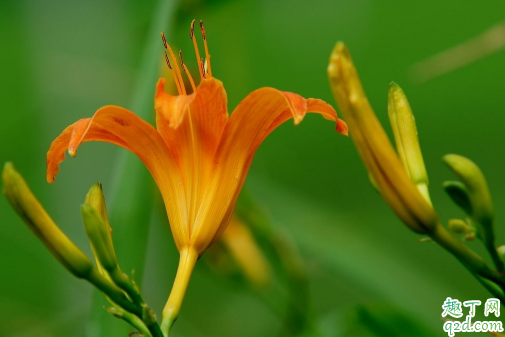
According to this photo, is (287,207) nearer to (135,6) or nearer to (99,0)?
(135,6)

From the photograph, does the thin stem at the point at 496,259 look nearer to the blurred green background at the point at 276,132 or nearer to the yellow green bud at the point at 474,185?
the yellow green bud at the point at 474,185


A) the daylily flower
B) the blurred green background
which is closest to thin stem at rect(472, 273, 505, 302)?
the daylily flower

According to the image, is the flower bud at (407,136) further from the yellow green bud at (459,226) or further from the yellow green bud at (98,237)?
the yellow green bud at (98,237)

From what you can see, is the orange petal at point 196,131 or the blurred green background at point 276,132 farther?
the blurred green background at point 276,132

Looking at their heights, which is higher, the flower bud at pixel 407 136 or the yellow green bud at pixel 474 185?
the flower bud at pixel 407 136

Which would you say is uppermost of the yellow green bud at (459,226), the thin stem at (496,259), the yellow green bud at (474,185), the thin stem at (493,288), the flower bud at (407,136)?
the flower bud at (407,136)

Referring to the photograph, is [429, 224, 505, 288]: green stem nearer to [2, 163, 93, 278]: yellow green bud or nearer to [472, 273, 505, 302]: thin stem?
[472, 273, 505, 302]: thin stem

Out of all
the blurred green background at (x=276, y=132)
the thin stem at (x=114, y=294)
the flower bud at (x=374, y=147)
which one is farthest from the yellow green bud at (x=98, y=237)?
the blurred green background at (x=276, y=132)
